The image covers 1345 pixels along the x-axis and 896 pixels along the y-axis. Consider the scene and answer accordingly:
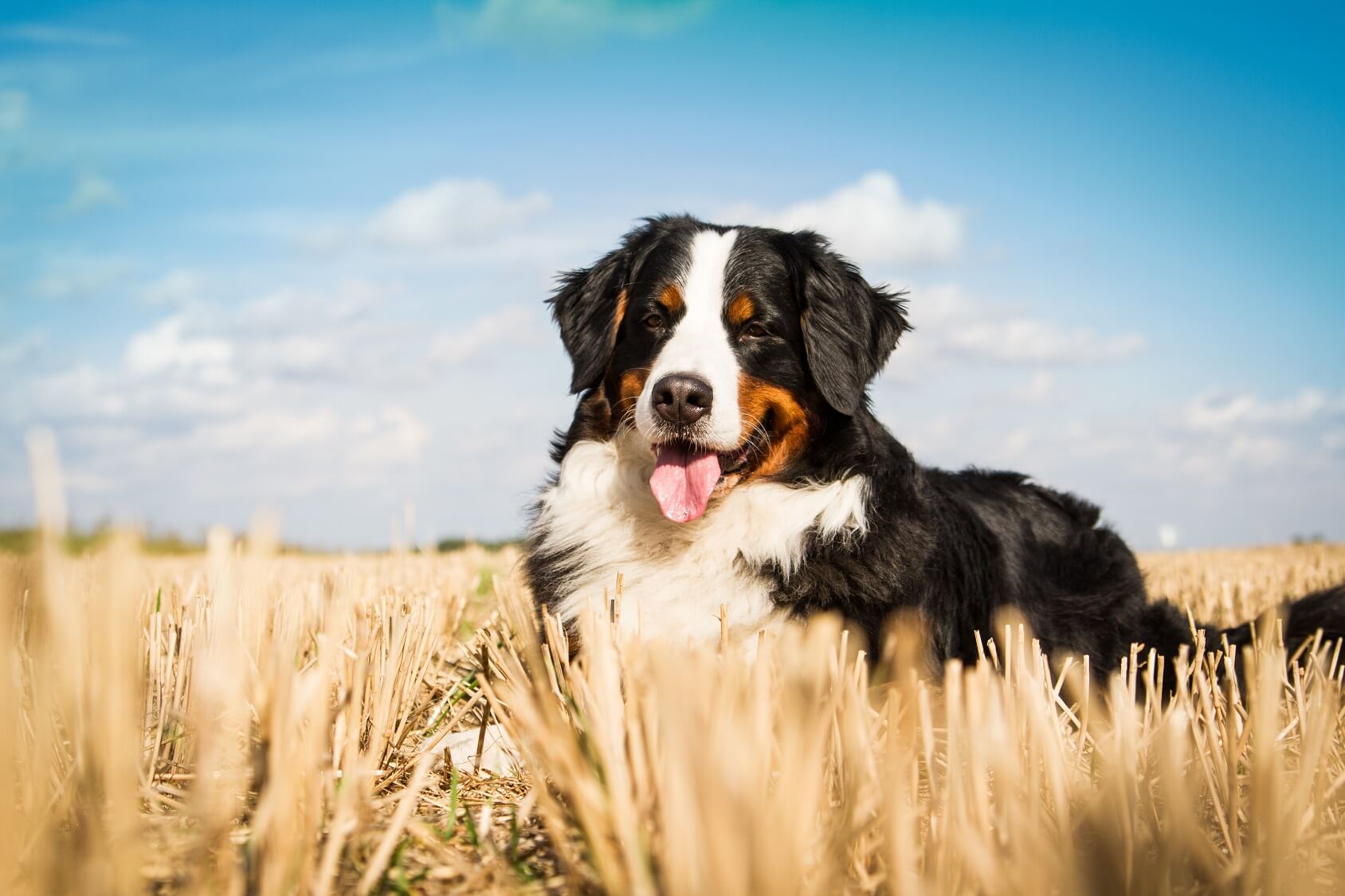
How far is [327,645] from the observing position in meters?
1.83

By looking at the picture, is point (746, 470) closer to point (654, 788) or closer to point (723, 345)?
point (723, 345)

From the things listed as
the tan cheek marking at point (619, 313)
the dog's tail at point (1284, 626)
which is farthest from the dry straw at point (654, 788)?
the dog's tail at point (1284, 626)

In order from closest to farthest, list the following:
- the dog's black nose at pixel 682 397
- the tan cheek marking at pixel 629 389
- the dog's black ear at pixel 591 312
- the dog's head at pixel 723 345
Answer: the dog's black nose at pixel 682 397, the dog's head at pixel 723 345, the tan cheek marking at pixel 629 389, the dog's black ear at pixel 591 312

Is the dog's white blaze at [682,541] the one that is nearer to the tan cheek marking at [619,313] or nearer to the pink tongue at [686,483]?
the pink tongue at [686,483]

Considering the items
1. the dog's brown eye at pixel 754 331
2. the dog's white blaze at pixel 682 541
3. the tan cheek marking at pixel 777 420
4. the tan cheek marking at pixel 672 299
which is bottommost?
the dog's white blaze at pixel 682 541

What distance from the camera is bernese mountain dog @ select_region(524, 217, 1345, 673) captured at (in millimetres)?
3639

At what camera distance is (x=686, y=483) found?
3.78m

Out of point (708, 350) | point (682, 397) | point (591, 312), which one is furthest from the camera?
point (591, 312)

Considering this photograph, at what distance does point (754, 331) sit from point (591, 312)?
2.85 feet

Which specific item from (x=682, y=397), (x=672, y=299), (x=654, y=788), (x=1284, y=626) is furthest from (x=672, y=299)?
(x=1284, y=626)

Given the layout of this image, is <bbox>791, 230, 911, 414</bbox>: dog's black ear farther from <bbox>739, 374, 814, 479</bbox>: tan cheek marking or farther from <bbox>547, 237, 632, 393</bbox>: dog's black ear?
<bbox>547, 237, 632, 393</bbox>: dog's black ear

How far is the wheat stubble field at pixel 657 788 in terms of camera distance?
1.46 meters

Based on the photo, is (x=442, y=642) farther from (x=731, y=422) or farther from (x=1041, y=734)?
(x=1041, y=734)

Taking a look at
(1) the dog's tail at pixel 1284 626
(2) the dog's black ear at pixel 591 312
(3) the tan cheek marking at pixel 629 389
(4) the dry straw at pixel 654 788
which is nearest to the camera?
(4) the dry straw at pixel 654 788
